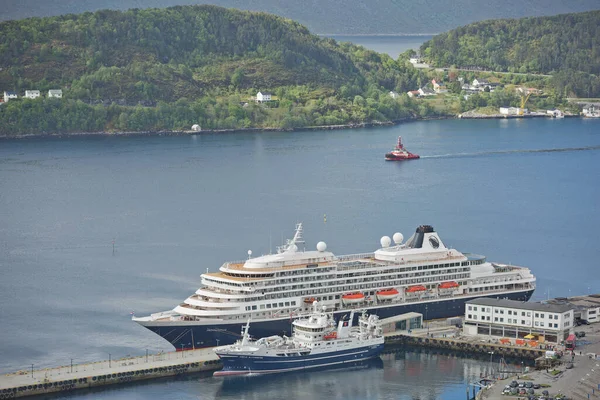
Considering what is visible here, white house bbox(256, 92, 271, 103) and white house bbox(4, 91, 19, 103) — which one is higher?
white house bbox(4, 91, 19, 103)

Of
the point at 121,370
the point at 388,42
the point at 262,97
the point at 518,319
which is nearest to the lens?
the point at 121,370

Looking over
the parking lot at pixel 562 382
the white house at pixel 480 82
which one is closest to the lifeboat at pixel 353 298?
the parking lot at pixel 562 382

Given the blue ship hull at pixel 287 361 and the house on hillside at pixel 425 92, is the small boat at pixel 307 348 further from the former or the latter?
the house on hillside at pixel 425 92

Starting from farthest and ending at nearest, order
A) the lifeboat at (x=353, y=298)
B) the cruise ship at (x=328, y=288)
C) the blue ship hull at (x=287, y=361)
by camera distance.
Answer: the lifeboat at (x=353, y=298) → the cruise ship at (x=328, y=288) → the blue ship hull at (x=287, y=361)

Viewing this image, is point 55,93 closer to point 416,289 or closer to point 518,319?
point 416,289

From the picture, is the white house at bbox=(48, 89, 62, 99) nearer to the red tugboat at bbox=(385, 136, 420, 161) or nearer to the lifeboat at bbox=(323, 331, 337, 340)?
the red tugboat at bbox=(385, 136, 420, 161)

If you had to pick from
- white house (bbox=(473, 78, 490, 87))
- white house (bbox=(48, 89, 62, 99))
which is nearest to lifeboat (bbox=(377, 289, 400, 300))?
white house (bbox=(48, 89, 62, 99))

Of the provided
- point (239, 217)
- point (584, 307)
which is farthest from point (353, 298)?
point (239, 217)
